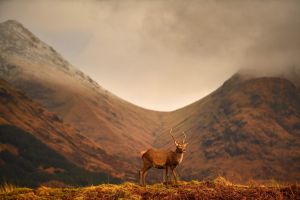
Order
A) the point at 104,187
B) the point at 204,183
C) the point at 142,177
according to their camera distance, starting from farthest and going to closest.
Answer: the point at 142,177, the point at 204,183, the point at 104,187

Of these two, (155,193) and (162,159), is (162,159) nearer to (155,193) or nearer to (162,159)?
(162,159)

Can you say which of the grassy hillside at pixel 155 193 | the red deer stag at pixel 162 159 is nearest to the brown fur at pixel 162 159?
the red deer stag at pixel 162 159

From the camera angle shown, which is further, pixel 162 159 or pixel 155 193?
pixel 162 159

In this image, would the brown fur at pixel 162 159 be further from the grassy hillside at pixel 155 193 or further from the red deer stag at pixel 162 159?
the grassy hillside at pixel 155 193

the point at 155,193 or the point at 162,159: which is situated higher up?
the point at 162,159

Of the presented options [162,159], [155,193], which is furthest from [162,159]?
→ [155,193]

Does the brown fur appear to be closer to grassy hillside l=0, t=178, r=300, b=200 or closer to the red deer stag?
the red deer stag

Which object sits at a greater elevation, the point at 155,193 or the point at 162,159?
the point at 162,159

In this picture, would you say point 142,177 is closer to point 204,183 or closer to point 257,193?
point 204,183

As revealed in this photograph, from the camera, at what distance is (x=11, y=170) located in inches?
7830

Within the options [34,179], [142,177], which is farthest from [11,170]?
[142,177]

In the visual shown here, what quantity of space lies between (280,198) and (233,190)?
1.94 metres

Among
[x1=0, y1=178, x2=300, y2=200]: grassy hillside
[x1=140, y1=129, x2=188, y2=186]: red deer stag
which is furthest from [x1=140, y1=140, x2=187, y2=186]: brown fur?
Result: [x1=0, y1=178, x2=300, y2=200]: grassy hillside

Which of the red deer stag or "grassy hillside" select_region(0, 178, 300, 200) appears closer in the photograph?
"grassy hillside" select_region(0, 178, 300, 200)
